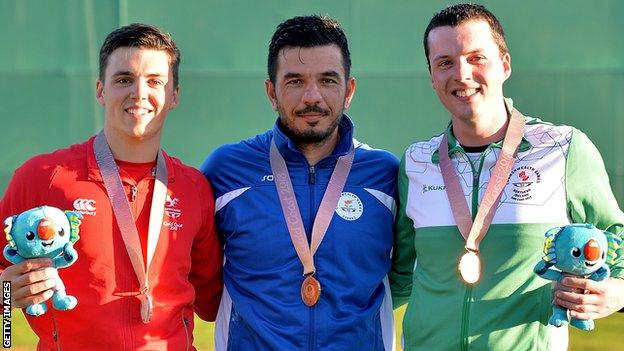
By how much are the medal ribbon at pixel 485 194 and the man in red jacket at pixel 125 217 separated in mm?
1009

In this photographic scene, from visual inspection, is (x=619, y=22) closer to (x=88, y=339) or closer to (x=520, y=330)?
(x=520, y=330)

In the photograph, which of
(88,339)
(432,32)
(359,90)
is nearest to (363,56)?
(359,90)

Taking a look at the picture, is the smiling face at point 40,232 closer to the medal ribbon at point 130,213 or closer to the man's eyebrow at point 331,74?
the medal ribbon at point 130,213

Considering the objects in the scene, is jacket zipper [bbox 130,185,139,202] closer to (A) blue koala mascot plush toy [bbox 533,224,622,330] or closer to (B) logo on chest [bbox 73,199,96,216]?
(B) logo on chest [bbox 73,199,96,216]

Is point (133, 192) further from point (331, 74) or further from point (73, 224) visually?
point (331, 74)

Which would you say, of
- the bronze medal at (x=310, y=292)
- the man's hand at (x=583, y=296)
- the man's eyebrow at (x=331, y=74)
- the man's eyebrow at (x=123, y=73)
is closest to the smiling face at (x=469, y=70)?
the man's eyebrow at (x=331, y=74)

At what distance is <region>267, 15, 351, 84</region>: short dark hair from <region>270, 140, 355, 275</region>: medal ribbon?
40cm

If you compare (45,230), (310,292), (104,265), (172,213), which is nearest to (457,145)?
(310,292)

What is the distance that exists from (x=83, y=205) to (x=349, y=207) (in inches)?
42.8

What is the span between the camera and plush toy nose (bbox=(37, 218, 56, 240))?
135 inches

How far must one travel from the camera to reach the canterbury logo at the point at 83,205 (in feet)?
12.4

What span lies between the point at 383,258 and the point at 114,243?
1.15 metres

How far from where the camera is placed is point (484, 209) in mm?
3760

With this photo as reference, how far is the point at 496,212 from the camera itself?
379cm
